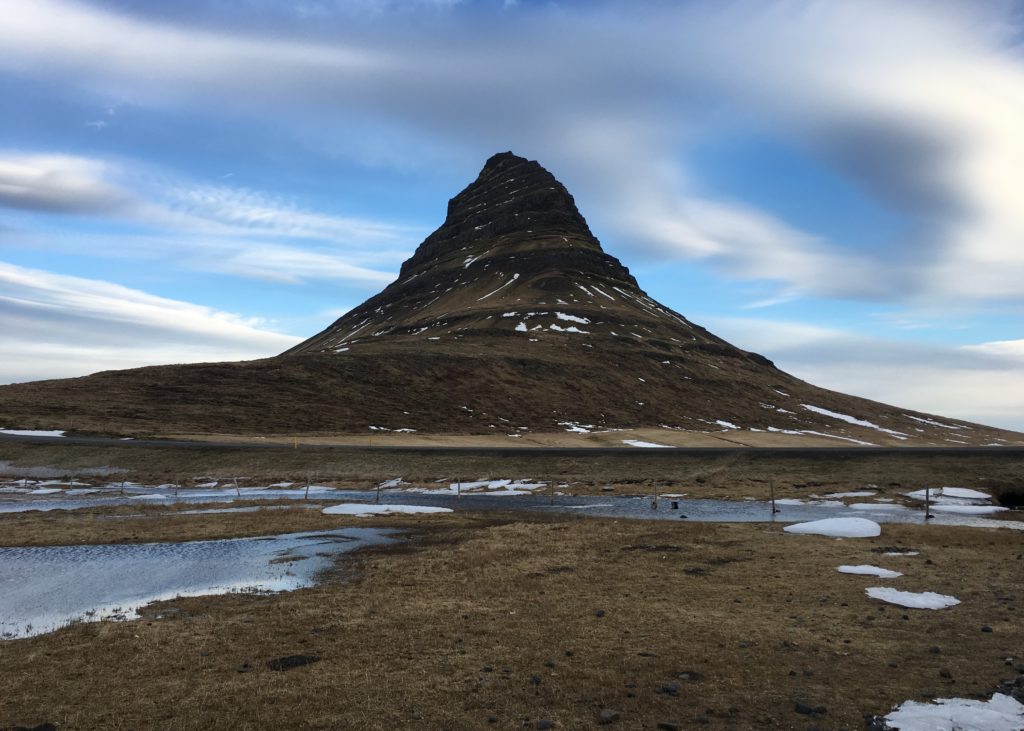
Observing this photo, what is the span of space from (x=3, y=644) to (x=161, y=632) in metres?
3.58

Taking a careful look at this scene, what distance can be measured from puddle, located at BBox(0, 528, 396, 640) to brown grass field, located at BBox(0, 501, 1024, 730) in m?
1.84

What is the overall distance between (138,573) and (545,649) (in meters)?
18.8

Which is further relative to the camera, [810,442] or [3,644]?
→ [810,442]

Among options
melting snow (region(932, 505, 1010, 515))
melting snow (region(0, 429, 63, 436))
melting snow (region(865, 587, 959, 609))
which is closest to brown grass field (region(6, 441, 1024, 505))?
melting snow (region(932, 505, 1010, 515))

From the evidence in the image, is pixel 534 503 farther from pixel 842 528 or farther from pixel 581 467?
pixel 842 528

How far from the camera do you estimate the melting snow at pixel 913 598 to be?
19906 mm

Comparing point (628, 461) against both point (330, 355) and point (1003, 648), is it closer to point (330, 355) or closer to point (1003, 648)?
Result: point (1003, 648)

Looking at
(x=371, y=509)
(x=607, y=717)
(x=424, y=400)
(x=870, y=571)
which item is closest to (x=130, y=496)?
(x=371, y=509)

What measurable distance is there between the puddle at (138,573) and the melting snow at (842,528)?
20606mm

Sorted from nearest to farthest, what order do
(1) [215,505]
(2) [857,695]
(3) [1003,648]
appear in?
(2) [857,695] → (3) [1003,648] → (1) [215,505]

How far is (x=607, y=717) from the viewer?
1229 centimetres

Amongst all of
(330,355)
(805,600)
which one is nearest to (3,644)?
(805,600)

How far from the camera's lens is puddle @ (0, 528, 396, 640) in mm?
21438

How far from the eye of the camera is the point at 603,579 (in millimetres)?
24609
